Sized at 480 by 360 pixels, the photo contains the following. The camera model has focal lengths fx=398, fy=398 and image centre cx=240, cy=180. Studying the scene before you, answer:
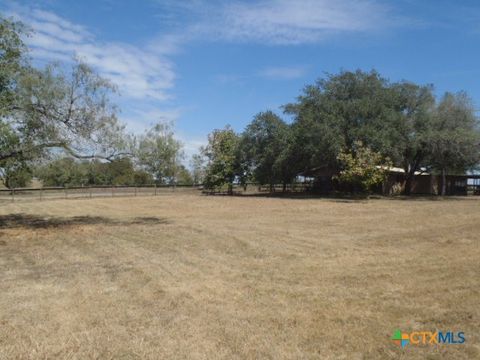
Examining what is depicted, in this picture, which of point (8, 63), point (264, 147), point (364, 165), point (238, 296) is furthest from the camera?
point (264, 147)

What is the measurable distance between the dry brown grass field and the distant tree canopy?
20.6 meters

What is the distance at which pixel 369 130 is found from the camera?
31.6m

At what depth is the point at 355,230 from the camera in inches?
541

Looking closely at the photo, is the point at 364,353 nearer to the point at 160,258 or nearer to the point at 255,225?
the point at 160,258

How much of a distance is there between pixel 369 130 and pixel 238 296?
27.9m

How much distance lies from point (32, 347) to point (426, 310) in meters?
4.91

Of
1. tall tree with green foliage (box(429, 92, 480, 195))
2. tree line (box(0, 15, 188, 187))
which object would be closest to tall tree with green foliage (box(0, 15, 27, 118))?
tree line (box(0, 15, 188, 187))

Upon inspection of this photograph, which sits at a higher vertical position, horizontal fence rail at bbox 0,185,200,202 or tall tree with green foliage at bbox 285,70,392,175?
tall tree with green foliage at bbox 285,70,392,175

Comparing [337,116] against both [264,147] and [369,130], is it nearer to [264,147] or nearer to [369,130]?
[369,130]

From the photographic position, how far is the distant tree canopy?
31.8 metres

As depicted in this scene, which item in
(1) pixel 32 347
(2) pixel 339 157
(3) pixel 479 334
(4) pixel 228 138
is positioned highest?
(4) pixel 228 138

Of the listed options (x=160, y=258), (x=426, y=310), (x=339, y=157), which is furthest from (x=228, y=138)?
(x=426, y=310)

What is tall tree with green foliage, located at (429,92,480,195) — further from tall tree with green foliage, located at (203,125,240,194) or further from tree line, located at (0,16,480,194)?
tall tree with green foliage, located at (203,125,240,194)

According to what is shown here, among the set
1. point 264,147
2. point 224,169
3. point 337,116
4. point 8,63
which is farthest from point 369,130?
point 8,63
